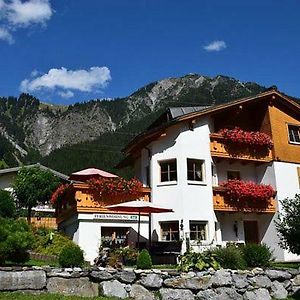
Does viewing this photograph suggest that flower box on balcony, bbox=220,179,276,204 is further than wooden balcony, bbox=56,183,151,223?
Yes

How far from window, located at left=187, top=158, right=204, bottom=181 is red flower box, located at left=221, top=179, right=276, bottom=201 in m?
1.30

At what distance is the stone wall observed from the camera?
11.4 meters

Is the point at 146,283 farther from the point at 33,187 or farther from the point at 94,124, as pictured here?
the point at 94,124

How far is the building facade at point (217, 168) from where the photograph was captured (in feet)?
70.9

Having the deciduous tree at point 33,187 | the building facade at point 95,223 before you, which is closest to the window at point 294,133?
the building facade at point 95,223

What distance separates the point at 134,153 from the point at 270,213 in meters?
8.54

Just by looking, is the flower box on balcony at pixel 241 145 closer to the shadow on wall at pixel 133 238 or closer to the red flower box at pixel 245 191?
the red flower box at pixel 245 191

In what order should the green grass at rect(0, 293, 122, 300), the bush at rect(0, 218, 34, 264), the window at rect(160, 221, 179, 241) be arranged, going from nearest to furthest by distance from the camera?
the green grass at rect(0, 293, 122, 300) < the bush at rect(0, 218, 34, 264) < the window at rect(160, 221, 179, 241)

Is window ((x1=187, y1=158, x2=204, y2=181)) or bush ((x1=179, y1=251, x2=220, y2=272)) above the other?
window ((x1=187, y1=158, x2=204, y2=181))

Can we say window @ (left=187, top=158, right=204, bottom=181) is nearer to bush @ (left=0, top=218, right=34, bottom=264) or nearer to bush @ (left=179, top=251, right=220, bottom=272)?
bush @ (left=179, top=251, right=220, bottom=272)

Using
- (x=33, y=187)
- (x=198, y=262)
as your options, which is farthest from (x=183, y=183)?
(x=33, y=187)

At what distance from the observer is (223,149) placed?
76.4 ft

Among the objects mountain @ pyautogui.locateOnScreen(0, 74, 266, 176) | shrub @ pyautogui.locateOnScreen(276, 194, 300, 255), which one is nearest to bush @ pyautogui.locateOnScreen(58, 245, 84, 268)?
shrub @ pyautogui.locateOnScreen(276, 194, 300, 255)

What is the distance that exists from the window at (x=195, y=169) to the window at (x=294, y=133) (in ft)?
19.8
